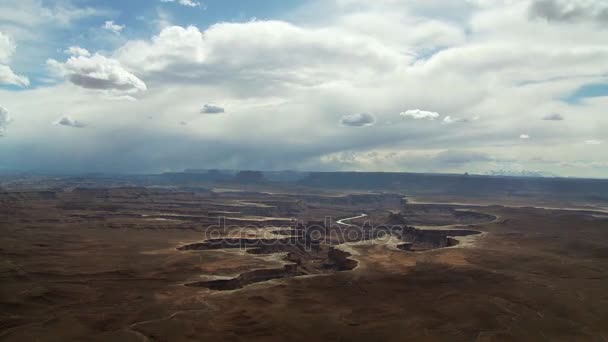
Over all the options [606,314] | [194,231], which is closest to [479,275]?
[606,314]

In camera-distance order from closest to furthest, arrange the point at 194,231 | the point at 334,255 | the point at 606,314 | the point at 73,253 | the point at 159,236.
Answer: the point at 606,314
the point at 73,253
the point at 334,255
the point at 159,236
the point at 194,231

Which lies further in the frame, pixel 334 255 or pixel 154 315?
pixel 334 255

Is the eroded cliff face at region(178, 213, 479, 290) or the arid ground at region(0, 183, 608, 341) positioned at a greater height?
the arid ground at region(0, 183, 608, 341)

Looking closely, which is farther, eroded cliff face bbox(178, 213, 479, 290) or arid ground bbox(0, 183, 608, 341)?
eroded cliff face bbox(178, 213, 479, 290)

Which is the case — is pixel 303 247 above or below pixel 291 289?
below

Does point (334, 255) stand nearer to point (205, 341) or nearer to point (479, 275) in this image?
point (479, 275)

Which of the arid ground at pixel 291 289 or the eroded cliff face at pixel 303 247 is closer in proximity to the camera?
the arid ground at pixel 291 289

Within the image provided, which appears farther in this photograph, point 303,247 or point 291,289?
point 303,247

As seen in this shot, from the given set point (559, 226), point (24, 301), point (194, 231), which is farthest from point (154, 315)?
point (559, 226)

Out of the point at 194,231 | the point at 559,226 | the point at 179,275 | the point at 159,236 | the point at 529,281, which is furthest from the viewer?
the point at 559,226

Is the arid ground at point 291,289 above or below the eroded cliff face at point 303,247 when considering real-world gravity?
above
